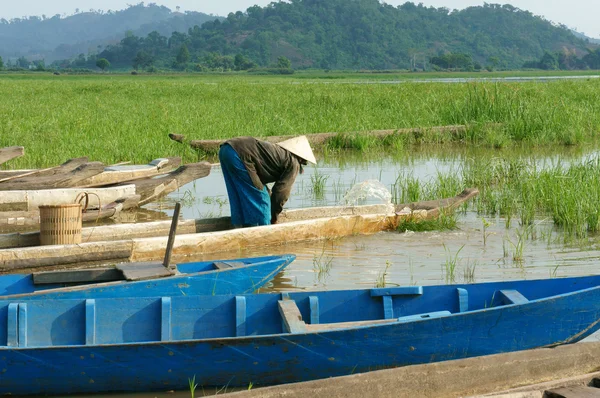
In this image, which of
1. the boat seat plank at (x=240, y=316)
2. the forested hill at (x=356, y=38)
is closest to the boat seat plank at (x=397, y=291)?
A: the boat seat plank at (x=240, y=316)

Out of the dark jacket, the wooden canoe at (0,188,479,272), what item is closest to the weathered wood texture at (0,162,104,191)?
the wooden canoe at (0,188,479,272)

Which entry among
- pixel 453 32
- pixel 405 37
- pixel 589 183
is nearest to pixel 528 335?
pixel 589 183

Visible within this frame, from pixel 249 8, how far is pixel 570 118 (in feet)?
408

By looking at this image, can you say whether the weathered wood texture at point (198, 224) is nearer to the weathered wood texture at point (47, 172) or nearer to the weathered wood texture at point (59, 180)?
the weathered wood texture at point (59, 180)

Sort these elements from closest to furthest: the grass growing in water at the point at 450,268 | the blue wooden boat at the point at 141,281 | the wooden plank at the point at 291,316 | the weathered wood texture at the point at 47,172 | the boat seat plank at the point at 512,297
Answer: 1. the wooden plank at the point at 291,316
2. the boat seat plank at the point at 512,297
3. the blue wooden boat at the point at 141,281
4. the grass growing in water at the point at 450,268
5. the weathered wood texture at the point at 47,172

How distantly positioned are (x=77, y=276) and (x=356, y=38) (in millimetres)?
121077

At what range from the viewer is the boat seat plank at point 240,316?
4.48 metres

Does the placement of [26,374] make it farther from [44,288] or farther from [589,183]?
[589,183]

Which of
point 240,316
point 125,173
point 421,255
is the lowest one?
point 421,255

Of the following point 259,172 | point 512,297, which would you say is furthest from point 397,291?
point 259,172

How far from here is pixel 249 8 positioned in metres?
135

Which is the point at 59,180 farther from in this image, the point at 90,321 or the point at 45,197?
the point at 90,321

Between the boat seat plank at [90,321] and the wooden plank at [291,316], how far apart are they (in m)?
0.95

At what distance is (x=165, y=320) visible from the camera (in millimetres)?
4391
